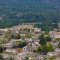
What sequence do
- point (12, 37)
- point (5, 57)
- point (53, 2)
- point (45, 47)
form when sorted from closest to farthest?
point (5, 57) < point (45, 47) < point (12, 37) < point (53, 2)

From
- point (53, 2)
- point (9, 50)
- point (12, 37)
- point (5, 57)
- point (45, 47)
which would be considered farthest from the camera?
point (53, 2)

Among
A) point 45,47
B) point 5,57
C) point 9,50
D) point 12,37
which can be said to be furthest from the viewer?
point 12,37

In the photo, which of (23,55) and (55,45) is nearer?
(23,55)

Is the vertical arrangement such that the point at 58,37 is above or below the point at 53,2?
above

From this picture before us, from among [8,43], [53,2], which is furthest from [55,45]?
[53,2]

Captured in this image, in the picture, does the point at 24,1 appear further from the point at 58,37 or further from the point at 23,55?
the point at 23,55

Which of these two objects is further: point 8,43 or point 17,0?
point 17,0

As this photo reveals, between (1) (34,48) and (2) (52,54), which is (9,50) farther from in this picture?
(2) (52,54)

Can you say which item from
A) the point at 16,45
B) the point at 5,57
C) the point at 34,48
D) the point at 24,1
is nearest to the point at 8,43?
the point at 16,45

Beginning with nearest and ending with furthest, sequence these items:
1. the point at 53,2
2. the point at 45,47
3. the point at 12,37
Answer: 1. the point at 45,47
2. the point at 12,37
3. the point at 53,2
